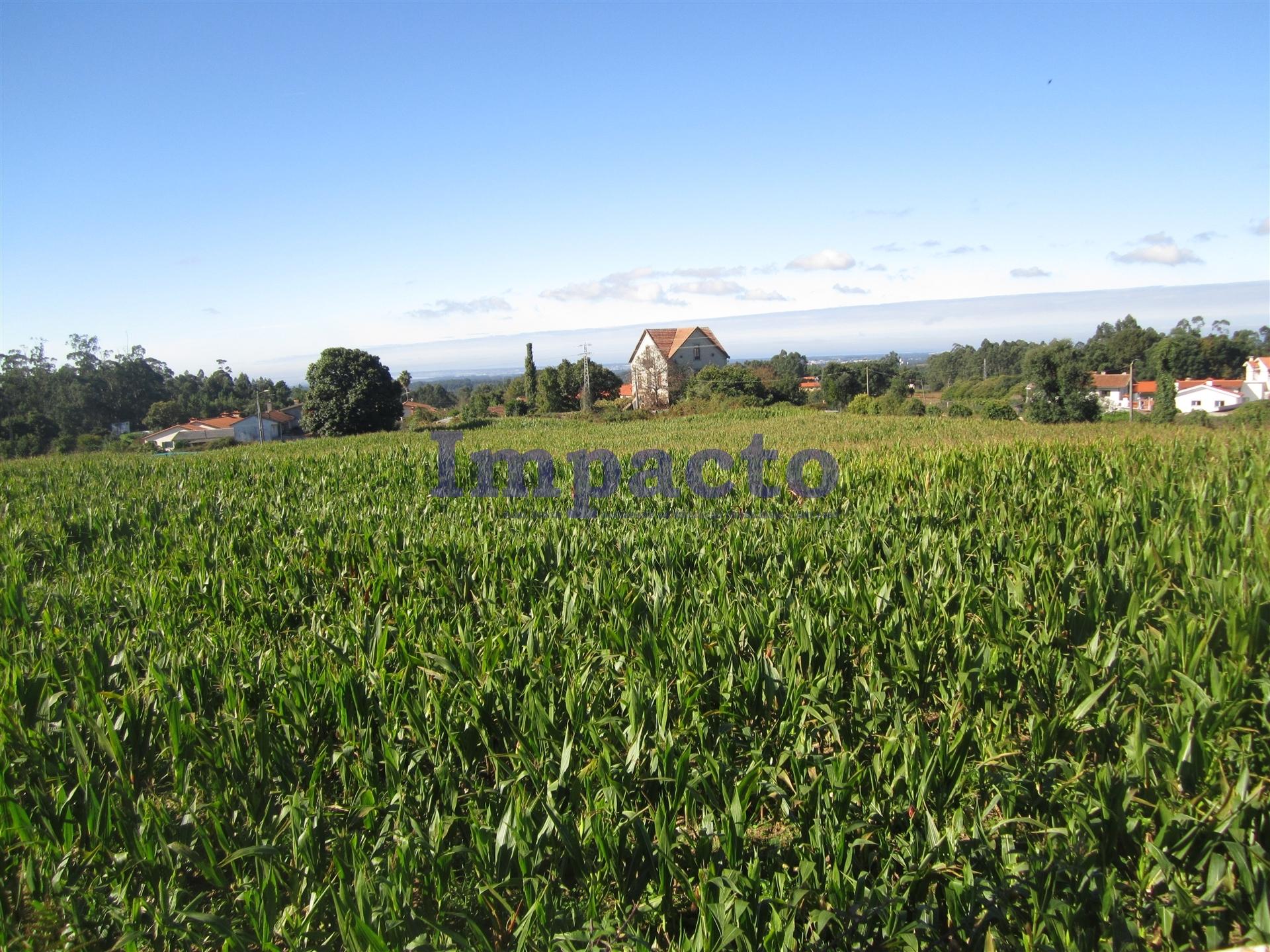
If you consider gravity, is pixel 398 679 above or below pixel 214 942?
above

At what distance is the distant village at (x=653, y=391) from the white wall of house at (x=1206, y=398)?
128 mm

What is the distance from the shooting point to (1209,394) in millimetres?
41625

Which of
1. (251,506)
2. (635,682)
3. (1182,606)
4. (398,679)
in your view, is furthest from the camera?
(251,506)

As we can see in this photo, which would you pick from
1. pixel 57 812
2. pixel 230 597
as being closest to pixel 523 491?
pixel 230 597

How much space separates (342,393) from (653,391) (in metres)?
25.7

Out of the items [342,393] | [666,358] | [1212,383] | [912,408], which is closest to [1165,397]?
[1212,383]

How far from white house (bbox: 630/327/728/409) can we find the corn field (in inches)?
1925

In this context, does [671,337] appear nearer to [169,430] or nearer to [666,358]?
[666,358]

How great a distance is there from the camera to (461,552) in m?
5.74

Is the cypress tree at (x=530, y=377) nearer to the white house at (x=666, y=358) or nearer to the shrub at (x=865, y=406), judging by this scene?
the white house at (x=666, y=358)

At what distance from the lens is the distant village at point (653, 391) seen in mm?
35469

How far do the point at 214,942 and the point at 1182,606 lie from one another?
4653mm

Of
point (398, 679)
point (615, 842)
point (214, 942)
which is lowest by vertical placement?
point (214, 942)

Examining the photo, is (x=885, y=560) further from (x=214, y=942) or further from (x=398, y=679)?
(x=214, y=942)
